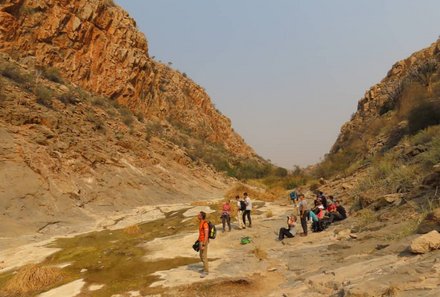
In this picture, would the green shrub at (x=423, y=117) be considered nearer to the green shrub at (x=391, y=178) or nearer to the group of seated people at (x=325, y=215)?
the green shrub at (x=391, y=178)

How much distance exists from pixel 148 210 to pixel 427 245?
19.1 metres

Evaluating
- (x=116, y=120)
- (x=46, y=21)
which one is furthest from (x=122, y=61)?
(x=116, y=120)

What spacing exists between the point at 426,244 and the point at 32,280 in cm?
1043

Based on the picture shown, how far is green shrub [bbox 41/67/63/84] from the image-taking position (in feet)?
131

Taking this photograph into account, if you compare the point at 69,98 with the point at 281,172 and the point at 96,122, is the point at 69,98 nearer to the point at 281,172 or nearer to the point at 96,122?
the point at 96,122

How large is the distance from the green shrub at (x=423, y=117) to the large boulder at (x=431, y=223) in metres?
15.2

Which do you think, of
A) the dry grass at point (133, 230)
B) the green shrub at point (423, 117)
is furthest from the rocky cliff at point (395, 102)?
the dry grass at point (133, 230)

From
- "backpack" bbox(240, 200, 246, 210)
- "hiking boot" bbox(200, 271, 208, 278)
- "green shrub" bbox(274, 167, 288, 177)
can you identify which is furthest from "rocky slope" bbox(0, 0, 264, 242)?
"hiking boot" bbox(200, 271, 208, 278)

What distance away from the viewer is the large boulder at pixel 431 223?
30.0ft

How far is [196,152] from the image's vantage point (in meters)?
49.3

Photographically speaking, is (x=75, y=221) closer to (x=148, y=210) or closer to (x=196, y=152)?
(x=148, y=210)

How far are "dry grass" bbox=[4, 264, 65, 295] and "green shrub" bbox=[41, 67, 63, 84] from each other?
103 feet

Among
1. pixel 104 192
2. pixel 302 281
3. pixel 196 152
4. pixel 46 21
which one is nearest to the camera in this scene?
pixel 302 281

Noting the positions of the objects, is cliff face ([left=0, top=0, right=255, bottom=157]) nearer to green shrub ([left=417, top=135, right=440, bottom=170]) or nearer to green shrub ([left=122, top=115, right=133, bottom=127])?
green shrub ([left=122, top=115, right=133, bottom=127])
